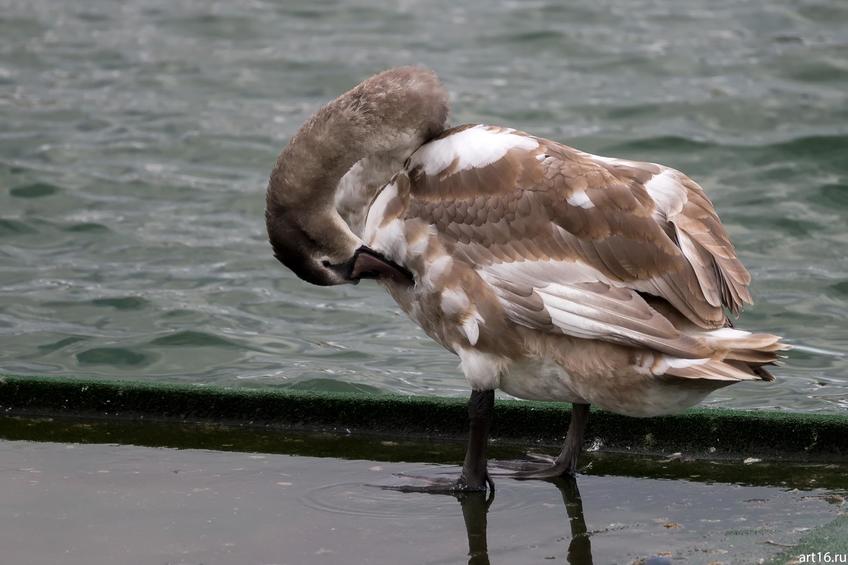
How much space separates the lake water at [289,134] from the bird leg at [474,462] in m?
1.83

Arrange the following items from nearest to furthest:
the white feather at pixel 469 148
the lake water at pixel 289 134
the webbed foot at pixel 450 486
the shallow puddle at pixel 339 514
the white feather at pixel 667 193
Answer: the shallow puddle at pixel 339 514
the webbed foot at pixel 450 486
the white feather at pixel 667 193
the white feather at pixel 469 148
the lake water at pixel 289 134

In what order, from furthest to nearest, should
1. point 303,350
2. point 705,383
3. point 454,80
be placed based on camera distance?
point 454,80, point 303,350, point 705,383

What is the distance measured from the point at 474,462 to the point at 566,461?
1.18 ft

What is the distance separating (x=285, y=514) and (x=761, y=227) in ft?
19.6

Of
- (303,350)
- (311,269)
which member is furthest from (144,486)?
(303,350)

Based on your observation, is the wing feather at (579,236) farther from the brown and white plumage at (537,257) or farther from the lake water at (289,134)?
the lake water at (289,134)

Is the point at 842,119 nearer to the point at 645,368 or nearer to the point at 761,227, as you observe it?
the point at 761,227

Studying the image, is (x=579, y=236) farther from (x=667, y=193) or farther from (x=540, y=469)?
(x=540, y=469)

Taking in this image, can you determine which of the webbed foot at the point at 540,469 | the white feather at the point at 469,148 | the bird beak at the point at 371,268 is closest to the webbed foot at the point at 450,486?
the webbed foot at the point at 540,469

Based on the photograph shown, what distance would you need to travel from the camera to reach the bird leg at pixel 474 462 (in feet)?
17.0

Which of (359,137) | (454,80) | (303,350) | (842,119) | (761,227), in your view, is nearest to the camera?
(359,137)

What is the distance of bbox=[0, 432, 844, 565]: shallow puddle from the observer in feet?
14.8

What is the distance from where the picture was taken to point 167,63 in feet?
45.9

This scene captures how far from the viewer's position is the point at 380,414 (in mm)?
5809
